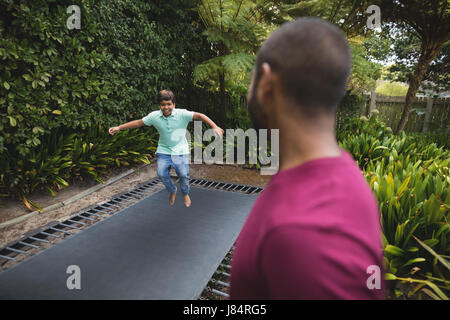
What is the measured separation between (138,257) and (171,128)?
5.28 ft

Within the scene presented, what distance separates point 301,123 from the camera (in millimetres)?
637

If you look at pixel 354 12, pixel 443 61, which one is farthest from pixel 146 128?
pixel 443 61

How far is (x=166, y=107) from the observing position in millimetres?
3406

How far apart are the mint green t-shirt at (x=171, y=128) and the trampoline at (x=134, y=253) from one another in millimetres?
862

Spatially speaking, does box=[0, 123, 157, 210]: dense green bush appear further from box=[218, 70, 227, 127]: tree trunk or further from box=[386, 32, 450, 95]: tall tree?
box=[386, 32, 450, 95]: tall tree

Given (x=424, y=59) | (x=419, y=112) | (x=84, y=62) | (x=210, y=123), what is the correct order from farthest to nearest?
(x=419, y=112), (x=424, y=59), (x=84, y=62), (x=210, y=123)

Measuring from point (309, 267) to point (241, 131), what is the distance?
6.01 metres

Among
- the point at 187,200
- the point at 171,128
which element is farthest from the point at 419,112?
the point at 171,128

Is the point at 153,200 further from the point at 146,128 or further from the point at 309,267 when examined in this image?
the point at 309,267

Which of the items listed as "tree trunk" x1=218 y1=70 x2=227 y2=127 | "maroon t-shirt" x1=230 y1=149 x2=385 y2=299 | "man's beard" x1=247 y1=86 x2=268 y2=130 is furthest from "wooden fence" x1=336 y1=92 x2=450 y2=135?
"maroon t-shirt" x1=230 y1=149 x2=385 y2=299

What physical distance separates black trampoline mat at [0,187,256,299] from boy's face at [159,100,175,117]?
1.32 m

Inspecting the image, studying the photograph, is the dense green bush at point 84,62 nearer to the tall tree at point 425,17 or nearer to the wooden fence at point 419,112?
the tall tree at point 425,17

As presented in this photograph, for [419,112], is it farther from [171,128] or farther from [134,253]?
[134,253]

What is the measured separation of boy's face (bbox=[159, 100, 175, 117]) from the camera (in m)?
3.38
